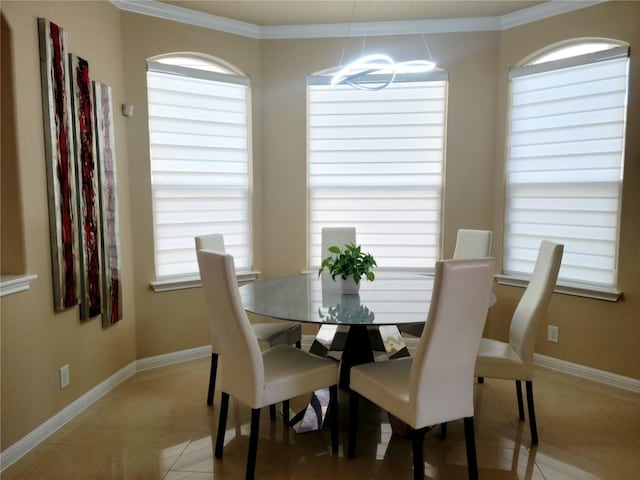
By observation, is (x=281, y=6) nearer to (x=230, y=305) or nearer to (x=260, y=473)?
A: (x=230, y=305)

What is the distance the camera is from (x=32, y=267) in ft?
7.70

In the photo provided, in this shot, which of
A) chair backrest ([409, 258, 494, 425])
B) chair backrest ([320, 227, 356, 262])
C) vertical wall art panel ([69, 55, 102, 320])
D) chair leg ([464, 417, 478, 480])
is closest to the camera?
chair backrest ([409, 258, 494, 425])

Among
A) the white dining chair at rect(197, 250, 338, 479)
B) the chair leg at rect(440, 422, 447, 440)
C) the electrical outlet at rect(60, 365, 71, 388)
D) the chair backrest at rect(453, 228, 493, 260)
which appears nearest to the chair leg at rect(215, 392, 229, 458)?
the white dining chair at rect(197, 250, 338, 479)

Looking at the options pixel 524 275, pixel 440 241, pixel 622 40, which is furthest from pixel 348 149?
pixel 622 40

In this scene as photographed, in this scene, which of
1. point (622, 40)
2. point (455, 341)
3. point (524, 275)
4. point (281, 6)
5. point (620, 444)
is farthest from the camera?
point (524, 275)

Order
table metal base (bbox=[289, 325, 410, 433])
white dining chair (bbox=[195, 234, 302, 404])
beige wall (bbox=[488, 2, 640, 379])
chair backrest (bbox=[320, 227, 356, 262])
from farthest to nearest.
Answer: chair backrest (bbox=[320, 227, 356, 262]) → beige wall (bbox=[488, 2, 640, 379]) → white dining chair (bbox=[195, 234, 302, 404]) → table metal base (bbox=[289, 325, 410, 433])

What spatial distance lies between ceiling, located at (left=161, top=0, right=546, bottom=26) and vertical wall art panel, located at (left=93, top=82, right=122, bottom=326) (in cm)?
95

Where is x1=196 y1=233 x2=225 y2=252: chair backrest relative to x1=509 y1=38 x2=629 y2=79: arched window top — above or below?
below

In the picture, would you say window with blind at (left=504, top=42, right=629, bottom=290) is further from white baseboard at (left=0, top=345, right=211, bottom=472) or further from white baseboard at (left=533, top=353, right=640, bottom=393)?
white baseboard at (left=0, top=345, right=211, bottom=472)

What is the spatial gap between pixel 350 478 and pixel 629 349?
7.16ft

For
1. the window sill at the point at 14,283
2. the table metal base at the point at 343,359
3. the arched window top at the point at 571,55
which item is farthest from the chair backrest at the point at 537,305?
the window sill at the point at 14,283

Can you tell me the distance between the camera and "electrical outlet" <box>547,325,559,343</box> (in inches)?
134

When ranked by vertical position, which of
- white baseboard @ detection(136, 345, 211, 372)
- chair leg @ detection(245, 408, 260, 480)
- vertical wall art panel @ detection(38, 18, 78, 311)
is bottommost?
white baseboard @ detection(136, 345, 211, 372)

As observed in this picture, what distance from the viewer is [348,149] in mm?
3918
